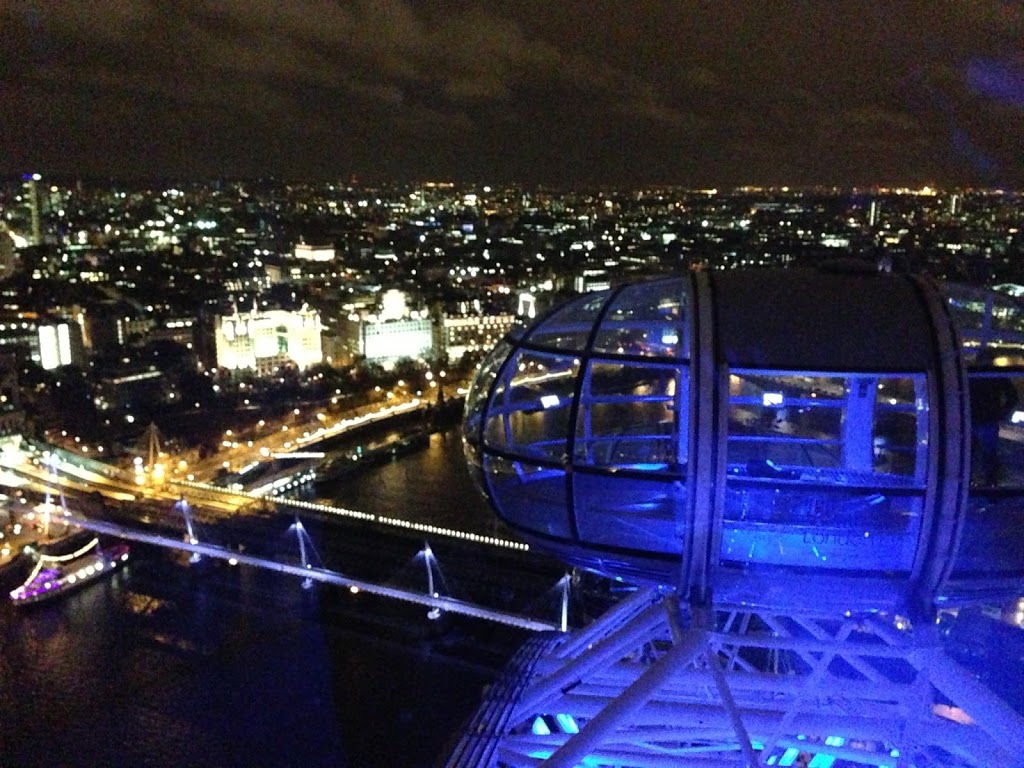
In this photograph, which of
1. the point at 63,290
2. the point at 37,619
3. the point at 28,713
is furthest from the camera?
the point at 63,290

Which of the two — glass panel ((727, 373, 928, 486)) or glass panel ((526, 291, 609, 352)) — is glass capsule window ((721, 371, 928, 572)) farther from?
glass panel ((526, 291, 609, 352))

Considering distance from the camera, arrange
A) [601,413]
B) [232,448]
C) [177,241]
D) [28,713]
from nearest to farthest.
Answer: [601,413] < [28,713] < [232,448] < [177,241]

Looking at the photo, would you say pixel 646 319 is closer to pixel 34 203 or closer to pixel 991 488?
pixel 991 488

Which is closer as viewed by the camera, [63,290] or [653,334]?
[653,334]

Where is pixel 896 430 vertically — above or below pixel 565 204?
below

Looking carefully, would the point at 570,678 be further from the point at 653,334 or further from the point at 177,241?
the point at 177,241

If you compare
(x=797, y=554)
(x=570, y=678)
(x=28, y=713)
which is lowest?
(x=28, y=713)

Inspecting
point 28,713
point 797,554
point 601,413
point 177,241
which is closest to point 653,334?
point 797,554

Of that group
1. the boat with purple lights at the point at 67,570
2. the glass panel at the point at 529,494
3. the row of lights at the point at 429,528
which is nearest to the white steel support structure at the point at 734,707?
the glass panel at the point at 529,494
